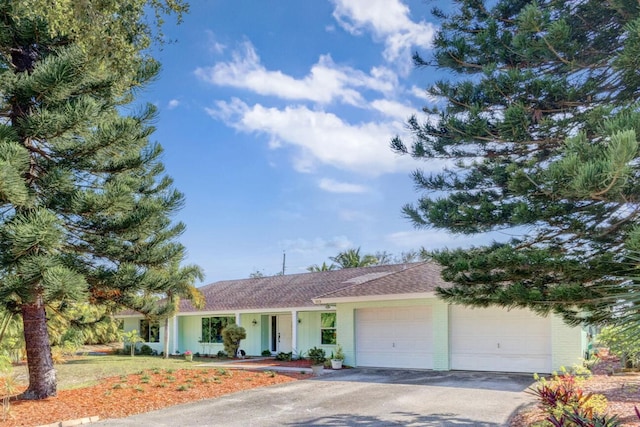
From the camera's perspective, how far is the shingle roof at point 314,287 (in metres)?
19.0

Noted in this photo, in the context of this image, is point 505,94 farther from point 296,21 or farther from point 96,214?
point 96,214

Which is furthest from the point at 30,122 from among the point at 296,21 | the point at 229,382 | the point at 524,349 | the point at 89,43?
the point at 524,349

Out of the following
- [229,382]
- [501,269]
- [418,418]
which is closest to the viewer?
[501,269]

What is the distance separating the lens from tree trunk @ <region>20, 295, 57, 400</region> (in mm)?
11922

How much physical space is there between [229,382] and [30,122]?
8.39m

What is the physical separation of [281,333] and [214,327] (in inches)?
151

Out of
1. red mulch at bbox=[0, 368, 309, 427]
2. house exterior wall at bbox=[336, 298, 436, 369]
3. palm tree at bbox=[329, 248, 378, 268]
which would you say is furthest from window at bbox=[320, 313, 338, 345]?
palm tree at bbox=[329, 248, 378, 268]

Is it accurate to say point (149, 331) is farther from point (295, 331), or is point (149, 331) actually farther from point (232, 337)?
point (295, 331)

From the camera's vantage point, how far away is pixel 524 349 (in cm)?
1606

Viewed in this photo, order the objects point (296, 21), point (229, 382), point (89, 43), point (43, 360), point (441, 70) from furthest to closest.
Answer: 1. point (229, 382)
2. point (296, 21)
3. point (43, 360)
4. point (441, 70)
5. point (89, 43)

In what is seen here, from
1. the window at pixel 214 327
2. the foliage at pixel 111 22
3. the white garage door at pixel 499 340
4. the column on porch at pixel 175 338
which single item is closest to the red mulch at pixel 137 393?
the white garage door at pixel 499 340

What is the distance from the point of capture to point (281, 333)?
1001 inches

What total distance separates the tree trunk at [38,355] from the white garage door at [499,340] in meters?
12.1

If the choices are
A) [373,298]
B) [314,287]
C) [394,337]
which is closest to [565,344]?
[394,337]
